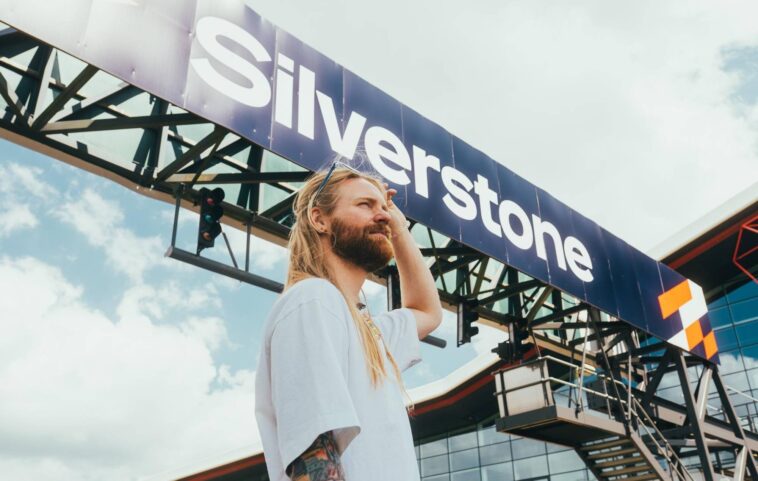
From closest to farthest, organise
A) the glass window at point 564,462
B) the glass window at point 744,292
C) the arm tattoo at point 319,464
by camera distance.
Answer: the arm tattoo at point 319,464
the glass window at point 744,292
the glass window at point 564,462

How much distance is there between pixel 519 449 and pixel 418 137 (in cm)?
1883

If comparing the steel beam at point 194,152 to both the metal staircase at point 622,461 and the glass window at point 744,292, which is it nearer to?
the metal staircase at point 622,461

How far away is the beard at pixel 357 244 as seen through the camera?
74.3 inches

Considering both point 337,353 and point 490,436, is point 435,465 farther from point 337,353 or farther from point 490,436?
point 337,353

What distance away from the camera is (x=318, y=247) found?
75.1 inches

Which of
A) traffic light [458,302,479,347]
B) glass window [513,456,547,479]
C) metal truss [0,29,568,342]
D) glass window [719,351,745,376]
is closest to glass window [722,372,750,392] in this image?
glass window [719,351,745,376]

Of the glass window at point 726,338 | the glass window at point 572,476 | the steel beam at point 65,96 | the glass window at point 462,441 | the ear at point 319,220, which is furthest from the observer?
the glass window at point 462,441

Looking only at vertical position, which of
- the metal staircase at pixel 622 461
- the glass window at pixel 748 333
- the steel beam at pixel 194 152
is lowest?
the metal staircase at pixel 622 461

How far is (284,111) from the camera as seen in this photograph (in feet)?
23.5

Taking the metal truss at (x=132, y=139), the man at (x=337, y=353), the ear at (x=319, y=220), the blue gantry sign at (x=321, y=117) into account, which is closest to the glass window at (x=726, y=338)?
the blue gantry sign at (x=321, y=117)

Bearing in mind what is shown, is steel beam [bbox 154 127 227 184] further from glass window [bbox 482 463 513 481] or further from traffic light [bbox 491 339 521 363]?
glass window [bbox 482 463 513 481]

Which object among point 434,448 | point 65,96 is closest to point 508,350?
point 65,96

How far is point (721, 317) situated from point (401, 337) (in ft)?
75.1

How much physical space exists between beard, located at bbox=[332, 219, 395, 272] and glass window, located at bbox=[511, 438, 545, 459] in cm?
2402
